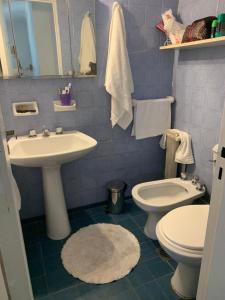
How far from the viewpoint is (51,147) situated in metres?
1.87

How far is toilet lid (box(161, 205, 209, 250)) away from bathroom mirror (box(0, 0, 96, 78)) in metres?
1.29

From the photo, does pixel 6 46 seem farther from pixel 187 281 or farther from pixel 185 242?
pixel 187 281

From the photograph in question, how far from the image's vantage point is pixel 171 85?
226 cm

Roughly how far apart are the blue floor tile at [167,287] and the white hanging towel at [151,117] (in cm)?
118

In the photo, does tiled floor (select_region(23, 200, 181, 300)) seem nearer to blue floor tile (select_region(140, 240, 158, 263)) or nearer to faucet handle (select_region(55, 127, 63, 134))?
blue floor tile (select_region(140, 240, 158, 263))

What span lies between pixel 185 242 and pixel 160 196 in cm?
81

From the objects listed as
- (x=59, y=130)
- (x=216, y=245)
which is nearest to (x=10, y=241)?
(x=216, y=245)

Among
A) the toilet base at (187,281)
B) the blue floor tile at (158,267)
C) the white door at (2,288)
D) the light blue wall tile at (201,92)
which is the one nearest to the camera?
the white door at (2,288)

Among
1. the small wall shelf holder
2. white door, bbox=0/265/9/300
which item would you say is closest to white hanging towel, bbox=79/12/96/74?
the small wall shelf holder

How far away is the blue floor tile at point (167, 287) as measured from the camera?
4.77ft

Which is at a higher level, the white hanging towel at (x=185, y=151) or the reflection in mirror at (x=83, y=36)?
the reflection in mirror at (x=83, y=36)

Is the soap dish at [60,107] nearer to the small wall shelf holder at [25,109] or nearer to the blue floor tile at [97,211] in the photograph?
the small wall shelf holder at [25,109]

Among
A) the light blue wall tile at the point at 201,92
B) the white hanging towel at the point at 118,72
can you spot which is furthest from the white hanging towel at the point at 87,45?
the light blue wall tile at the point at 201,92

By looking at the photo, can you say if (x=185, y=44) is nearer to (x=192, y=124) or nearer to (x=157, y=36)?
(x=157, y=36)
